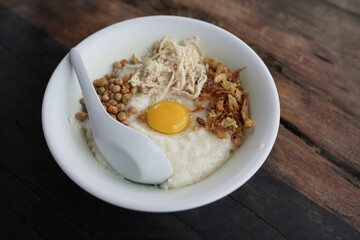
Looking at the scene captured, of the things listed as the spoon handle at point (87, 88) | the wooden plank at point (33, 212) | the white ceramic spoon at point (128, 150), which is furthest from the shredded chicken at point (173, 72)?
the wooden plank at point (33, 212)

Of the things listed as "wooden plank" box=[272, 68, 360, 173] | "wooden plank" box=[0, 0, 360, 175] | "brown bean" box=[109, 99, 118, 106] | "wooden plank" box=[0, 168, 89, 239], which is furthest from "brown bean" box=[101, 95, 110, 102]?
"wooden plank" box=[272, 68, 360, 173]

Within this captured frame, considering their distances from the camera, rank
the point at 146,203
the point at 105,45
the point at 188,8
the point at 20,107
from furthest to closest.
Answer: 1. the point at 188,8
2. the point at 20,107
3. the point at 105,45
4. the point at 146,203

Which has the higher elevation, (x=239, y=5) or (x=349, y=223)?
(x=239, y=5)

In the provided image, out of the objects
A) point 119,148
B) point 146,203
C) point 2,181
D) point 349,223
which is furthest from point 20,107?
point 349,223

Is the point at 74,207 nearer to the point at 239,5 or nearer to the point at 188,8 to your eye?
the point at 188,8

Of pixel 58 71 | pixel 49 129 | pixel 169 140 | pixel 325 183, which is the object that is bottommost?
pixel 325 183

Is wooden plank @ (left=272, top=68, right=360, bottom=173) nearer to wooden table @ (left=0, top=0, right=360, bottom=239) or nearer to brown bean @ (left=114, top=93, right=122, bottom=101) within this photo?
wooden table @ (left=0, top=0, right=360, bottom=239)

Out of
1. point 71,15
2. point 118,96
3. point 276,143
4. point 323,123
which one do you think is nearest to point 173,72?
point 118,96
